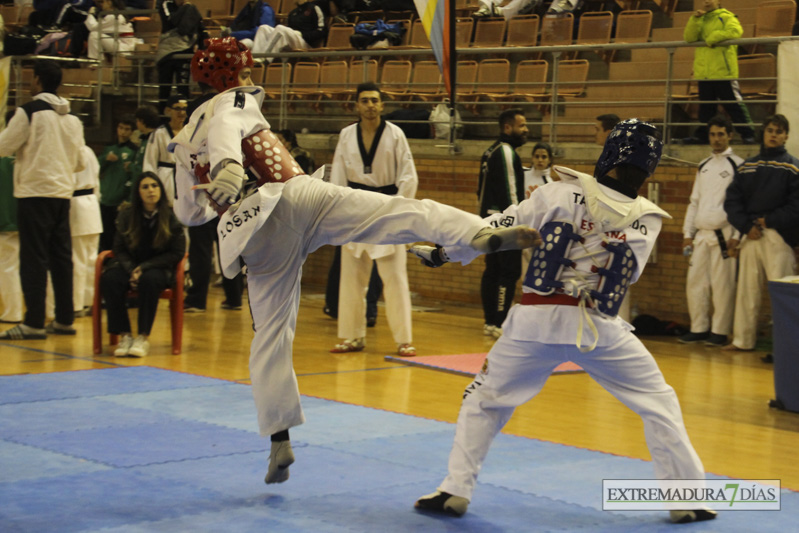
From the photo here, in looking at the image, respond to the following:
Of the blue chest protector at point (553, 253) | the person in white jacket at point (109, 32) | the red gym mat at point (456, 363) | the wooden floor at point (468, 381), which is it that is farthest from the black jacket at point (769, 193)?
the person in white jacket at point (109, 32)

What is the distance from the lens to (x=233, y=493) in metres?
4.43

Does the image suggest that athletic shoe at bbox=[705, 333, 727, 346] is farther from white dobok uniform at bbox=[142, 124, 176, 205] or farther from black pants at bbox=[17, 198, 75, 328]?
black pants at bbox=[17, 198, 75, 328]

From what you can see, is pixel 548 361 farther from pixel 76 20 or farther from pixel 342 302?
pixel 76 20

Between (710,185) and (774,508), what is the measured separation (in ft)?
18.6

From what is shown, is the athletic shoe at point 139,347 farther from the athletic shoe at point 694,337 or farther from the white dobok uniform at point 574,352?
the athletic shoe at point 694,337

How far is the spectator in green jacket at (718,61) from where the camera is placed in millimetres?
9938

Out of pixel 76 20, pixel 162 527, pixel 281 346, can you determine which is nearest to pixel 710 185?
pixel 281 346

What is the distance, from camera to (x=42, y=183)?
28.2ft

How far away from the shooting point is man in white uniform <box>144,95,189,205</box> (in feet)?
34.3

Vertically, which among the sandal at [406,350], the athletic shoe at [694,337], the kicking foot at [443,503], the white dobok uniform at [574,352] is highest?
the white dobok uniform at [574,352]

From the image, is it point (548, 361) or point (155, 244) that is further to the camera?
point (155, 244)

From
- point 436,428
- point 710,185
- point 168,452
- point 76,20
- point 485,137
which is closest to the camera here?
point 168,452

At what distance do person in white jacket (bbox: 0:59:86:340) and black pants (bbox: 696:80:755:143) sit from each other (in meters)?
6.34

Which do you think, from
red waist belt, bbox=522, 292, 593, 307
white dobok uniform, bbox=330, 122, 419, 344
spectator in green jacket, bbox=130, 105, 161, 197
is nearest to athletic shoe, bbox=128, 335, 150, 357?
white dobok uniform, bbox=330, 122, 419, 344
